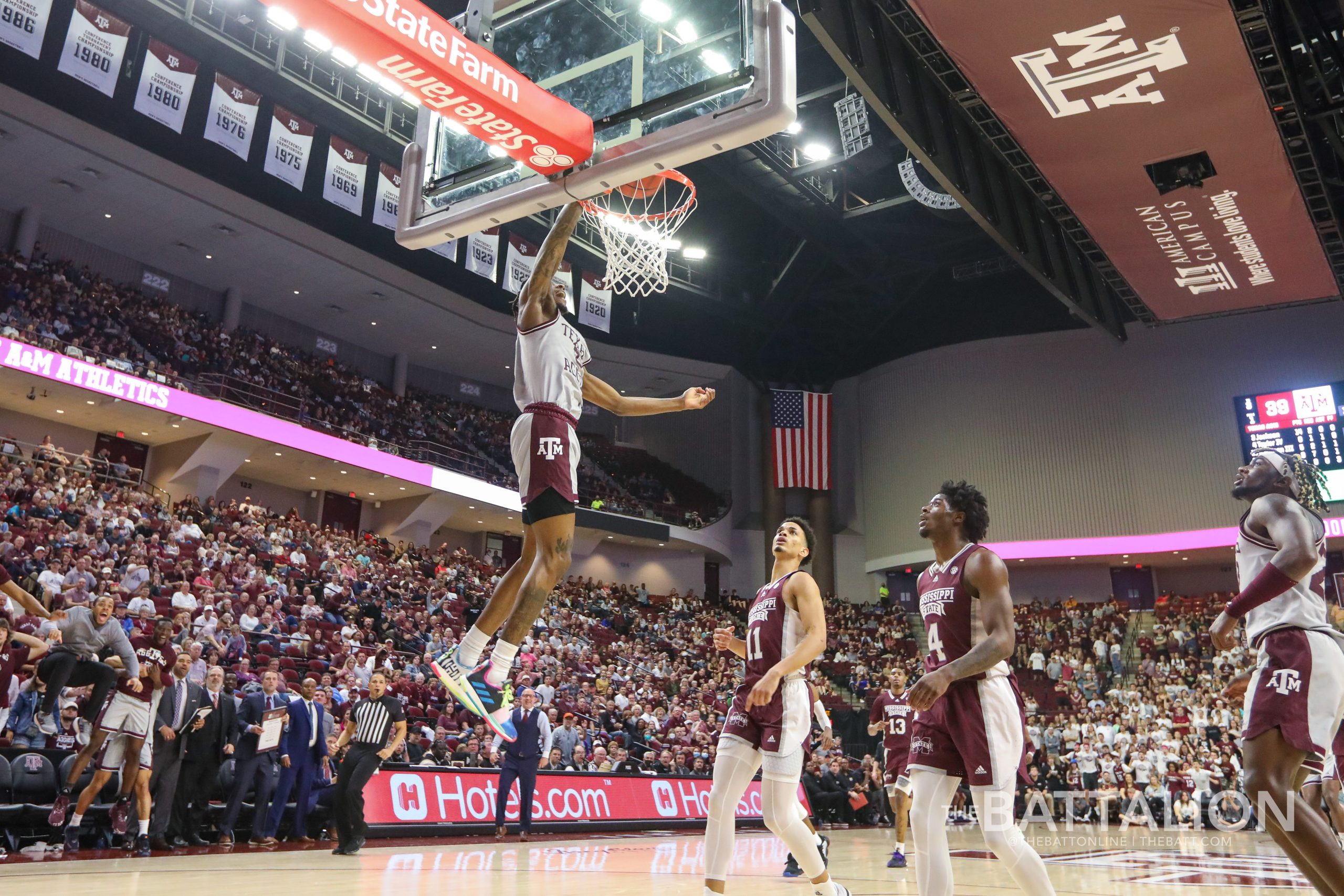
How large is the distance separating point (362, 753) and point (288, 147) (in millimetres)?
13855

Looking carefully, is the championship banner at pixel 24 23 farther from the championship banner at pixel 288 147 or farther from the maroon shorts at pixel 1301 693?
the maroon shorts at pixel 1301 693

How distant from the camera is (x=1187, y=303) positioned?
15.4 metres

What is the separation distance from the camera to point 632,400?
5281mm

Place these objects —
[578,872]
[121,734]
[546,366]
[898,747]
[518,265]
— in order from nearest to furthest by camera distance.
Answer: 1. [546,366]
2. [578,872]
3. [121,734]
4. [898,747]
5. [518,265]

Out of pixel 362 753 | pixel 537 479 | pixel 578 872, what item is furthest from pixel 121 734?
pixel 537 479

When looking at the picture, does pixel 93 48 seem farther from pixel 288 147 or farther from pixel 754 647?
pixel 754 647

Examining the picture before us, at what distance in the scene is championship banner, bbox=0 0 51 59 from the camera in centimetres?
1507

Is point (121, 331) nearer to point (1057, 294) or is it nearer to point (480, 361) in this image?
point (480, 361)

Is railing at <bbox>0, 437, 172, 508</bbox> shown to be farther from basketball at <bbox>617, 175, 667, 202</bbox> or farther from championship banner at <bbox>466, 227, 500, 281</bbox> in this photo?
basketball at <bbox>617, 175, 667, 202</bbox>

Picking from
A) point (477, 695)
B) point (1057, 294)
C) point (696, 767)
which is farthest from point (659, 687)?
point (477, 695)

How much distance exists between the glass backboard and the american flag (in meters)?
27.1

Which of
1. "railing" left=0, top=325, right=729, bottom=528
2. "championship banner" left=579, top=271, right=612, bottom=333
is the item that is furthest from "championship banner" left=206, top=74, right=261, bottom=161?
"championship banner" left=579, top=271, right=612, bottom=333

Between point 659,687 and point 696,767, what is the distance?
542 cm

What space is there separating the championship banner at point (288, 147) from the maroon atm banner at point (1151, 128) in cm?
1340
